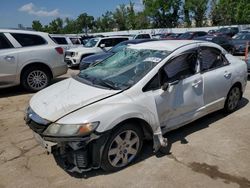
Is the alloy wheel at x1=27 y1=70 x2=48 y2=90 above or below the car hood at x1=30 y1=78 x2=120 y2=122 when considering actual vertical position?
below

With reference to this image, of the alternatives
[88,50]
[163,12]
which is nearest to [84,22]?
[163,12]

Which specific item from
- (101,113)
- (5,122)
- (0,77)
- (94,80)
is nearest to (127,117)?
(101,113)

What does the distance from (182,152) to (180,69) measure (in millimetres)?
1254

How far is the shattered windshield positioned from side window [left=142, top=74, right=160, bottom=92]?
14 cm

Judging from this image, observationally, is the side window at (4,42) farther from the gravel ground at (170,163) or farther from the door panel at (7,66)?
the gravel ground at (170,163)

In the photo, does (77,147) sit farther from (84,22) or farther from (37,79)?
(84,22)

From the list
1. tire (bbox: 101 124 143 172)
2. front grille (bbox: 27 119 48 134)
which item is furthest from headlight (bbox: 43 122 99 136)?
tire (bbox: 101 124 143 172)

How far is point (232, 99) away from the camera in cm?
584

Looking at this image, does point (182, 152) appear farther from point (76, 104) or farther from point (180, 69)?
point (76, 104)

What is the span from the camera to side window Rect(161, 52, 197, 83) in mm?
4388

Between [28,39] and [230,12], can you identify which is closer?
[28,39]

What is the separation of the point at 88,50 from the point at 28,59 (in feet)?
20.8

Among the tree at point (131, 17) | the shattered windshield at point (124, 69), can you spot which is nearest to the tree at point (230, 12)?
the tree at point (131, 17)

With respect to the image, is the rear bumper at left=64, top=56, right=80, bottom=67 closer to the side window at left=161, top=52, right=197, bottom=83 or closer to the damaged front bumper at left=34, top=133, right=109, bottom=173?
the side window at left=161, top=52, right=197, bottom=83
